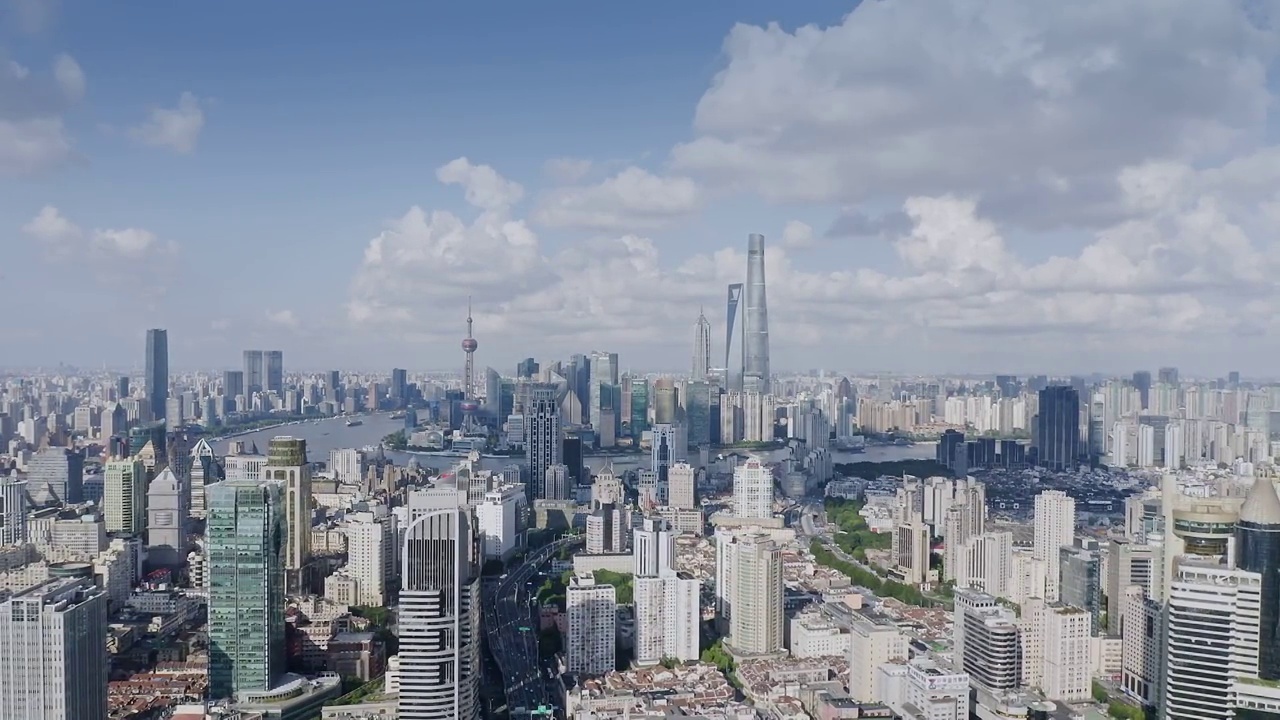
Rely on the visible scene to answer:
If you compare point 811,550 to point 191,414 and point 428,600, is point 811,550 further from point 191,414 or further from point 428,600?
point 191,414

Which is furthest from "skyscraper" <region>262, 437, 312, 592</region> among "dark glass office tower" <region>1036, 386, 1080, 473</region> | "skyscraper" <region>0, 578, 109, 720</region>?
"dark glass office tower" <region>1036, 386, 1080, 473</region>

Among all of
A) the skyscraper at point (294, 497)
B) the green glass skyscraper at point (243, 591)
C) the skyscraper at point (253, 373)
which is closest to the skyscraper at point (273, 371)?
the skyscraper at point (253, 373)

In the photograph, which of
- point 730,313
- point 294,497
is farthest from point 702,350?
point 294,497

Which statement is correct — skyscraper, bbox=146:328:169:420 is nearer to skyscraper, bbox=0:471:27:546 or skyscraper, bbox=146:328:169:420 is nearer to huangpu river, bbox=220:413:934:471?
huangpu river, bbox=220:413:934:471

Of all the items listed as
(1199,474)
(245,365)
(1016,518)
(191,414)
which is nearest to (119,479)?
(191,414)

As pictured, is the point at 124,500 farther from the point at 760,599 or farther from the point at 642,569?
the point at 760,599

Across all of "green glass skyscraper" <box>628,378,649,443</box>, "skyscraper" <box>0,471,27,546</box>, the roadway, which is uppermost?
"green glass skyscraper" <box>628,378,649,443</box>
